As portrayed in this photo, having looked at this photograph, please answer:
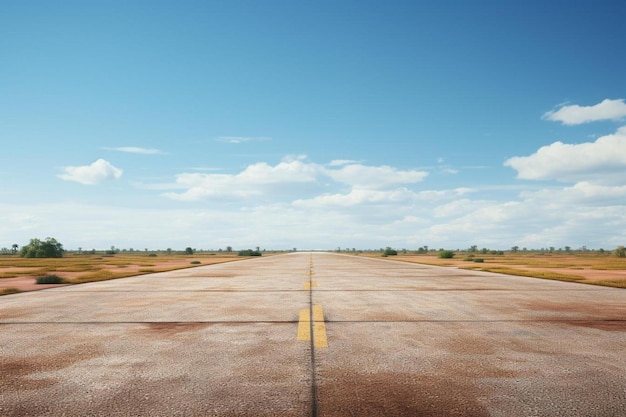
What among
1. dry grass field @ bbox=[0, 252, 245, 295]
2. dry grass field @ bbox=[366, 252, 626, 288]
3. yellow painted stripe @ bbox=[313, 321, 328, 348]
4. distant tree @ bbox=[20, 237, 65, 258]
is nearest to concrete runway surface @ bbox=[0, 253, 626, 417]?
yellow painted stripe @ bbox=[313, 321, 328, 348]

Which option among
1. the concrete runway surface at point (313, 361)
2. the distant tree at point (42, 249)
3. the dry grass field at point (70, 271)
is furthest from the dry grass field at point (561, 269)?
the distant tree at point (42, 249)

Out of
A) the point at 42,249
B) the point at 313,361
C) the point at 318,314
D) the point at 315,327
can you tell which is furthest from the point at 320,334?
the point at 42,249

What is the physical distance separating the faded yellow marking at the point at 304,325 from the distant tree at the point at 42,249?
9842 centimetres

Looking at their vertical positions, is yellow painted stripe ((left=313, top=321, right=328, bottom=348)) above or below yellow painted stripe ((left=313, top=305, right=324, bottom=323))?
above

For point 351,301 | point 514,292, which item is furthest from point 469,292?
point 351,301

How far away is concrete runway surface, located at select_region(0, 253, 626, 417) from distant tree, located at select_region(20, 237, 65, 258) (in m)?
95.1

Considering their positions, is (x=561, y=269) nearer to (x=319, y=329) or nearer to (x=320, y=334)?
(x=319, y=329)

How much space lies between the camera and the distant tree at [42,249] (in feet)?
276

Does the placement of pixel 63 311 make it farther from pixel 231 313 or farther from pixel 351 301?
pixel 351 301

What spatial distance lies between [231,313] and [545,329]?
5.21 meters

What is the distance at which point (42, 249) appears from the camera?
84938 mm

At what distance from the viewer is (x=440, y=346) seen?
455cm

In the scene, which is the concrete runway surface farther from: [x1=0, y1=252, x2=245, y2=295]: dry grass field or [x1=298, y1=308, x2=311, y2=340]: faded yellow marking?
[x1=0, y1=252, x2=245, y2=295]: dry grass field

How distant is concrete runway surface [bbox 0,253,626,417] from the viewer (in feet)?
9.32
